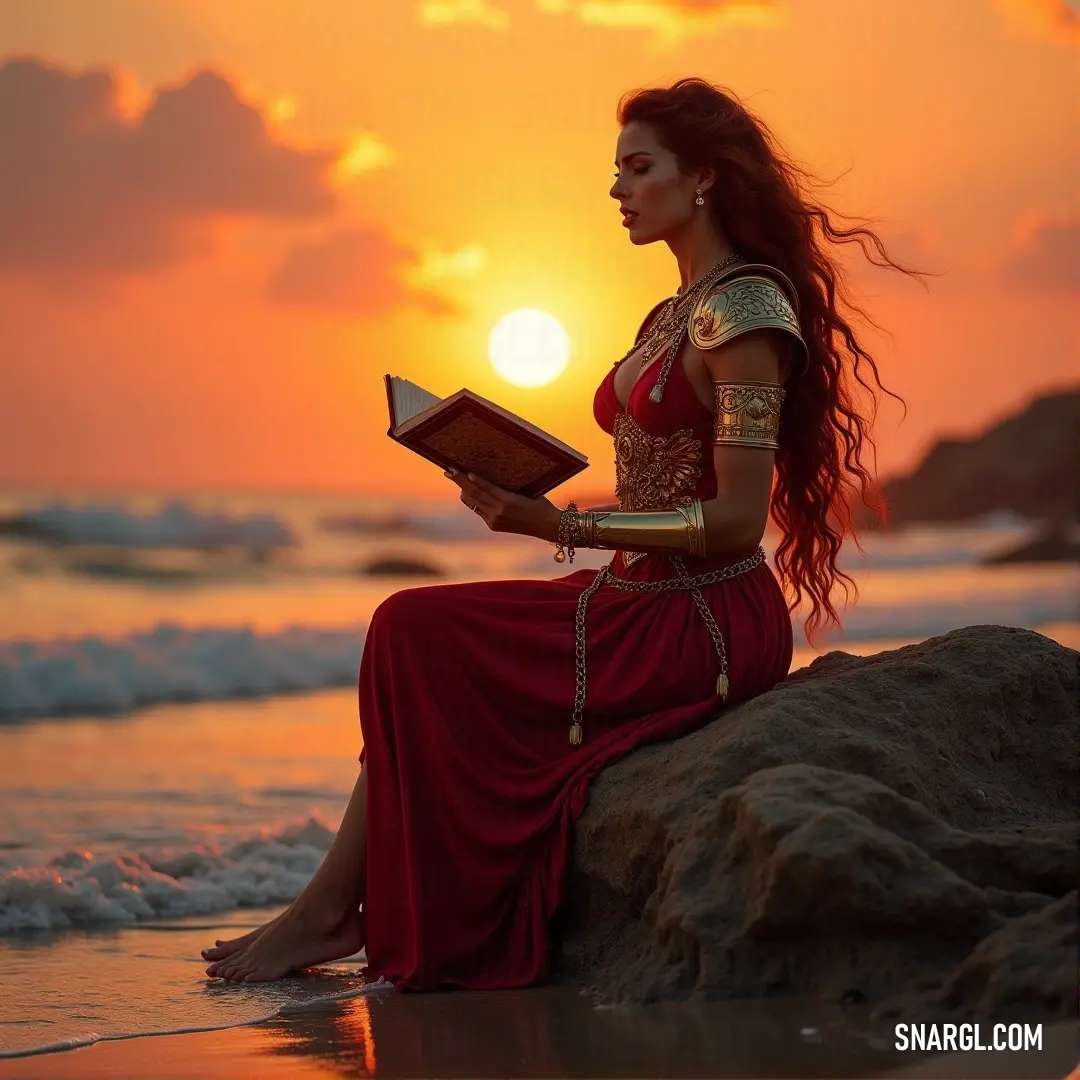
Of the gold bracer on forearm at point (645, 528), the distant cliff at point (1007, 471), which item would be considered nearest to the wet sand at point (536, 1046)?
the gold bracer on forearm at point (645, 528)

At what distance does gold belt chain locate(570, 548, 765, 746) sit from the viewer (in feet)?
15.0

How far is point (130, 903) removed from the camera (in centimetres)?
601

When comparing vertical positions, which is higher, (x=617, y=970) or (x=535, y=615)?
(x=535, y=615)

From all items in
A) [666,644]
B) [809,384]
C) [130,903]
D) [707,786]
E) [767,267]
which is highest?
[767,267]

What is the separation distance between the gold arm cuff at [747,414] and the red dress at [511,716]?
148 mm

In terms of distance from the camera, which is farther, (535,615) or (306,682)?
(306,682)

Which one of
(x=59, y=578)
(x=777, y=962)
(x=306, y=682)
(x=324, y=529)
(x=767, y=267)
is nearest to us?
(x=777, y=962)

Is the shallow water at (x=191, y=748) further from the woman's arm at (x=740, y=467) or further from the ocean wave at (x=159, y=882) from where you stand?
the woman's arm at (x=740, y=467)

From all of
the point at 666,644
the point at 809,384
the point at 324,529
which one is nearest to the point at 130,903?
the point at 666,644

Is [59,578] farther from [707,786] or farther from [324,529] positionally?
[707,786]

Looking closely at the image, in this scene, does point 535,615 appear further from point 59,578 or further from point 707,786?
point 59,578

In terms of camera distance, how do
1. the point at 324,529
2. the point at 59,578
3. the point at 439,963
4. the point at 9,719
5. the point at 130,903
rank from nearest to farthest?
the point at 439,963
the point at 130,903
the point at 9,719
the point at 59,578
the point at 324,529

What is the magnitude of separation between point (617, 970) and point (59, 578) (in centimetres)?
1792

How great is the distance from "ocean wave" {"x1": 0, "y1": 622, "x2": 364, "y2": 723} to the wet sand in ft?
28.1
